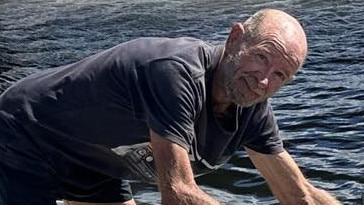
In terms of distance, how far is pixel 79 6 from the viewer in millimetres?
23016

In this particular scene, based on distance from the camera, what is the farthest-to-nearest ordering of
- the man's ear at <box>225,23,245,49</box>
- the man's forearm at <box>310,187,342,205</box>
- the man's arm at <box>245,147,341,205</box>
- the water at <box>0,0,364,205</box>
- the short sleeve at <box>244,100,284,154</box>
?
the water at <box>0,0,364,205</box>, the man's forearm at <box>310,187,342,205</box>, the man's arm at <box>245,147,341,205</box>, the short sleeve at <box>244,100,284,154</box>, the man's ear at <box>225,23,245,49</box>

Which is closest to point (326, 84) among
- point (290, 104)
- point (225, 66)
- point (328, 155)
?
point (290, 104)

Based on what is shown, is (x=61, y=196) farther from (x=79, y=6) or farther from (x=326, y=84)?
(x=79, y=6)

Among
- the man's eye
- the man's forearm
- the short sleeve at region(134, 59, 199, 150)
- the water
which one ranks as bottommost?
the water

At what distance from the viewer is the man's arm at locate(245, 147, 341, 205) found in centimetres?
514

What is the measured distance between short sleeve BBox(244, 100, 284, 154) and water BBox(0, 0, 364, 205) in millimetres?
3082

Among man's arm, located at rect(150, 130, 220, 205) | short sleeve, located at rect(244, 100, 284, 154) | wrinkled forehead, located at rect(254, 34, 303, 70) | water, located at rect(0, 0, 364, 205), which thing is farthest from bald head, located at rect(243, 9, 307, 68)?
water, located at rect(0, 0, 364, 205)

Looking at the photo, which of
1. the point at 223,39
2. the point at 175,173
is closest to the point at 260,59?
the point at 175,173

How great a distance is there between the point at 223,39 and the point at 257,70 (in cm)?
1190

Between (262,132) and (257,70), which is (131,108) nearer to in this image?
(257,70)

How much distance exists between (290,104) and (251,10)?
25.6 feet

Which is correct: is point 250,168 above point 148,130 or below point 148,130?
below

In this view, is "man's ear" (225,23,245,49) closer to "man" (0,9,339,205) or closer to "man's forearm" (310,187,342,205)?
"man" (0,9,339,205)

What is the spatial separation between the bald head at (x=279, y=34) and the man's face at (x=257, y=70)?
0.02 m
